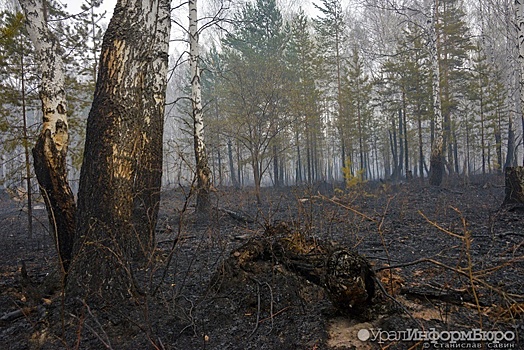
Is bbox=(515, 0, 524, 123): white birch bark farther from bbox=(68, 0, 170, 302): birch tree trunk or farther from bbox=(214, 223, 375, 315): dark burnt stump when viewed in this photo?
bbox=(68, 0, 170, 302): birch tree trunk

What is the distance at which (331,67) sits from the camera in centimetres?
2498

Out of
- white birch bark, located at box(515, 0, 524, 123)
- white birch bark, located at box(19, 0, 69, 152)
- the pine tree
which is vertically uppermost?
the pine tree

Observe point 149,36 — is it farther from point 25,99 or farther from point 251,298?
point 25,99

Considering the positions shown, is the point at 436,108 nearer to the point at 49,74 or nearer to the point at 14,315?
the point at 49,74

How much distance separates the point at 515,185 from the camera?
690 cm

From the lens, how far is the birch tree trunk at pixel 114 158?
310 centimetres

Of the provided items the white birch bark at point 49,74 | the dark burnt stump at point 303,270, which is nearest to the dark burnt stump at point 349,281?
the dark burnt stump at point 303,270

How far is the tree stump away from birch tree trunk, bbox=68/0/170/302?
278 inches

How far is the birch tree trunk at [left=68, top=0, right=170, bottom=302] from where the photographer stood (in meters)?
3.10

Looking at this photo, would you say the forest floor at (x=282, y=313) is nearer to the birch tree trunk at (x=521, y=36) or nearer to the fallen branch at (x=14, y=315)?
the fallen branch at (x=14, y=315)

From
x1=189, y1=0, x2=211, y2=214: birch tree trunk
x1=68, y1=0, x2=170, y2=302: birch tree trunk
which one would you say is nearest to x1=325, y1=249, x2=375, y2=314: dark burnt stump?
x1=68, y1=0, x2=170, y2=302: birch tree trunk

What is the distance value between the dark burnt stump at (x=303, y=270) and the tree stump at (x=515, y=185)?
567 cm

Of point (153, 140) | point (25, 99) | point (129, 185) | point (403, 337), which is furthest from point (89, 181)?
point (25, 99)

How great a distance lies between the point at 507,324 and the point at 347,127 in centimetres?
2226
